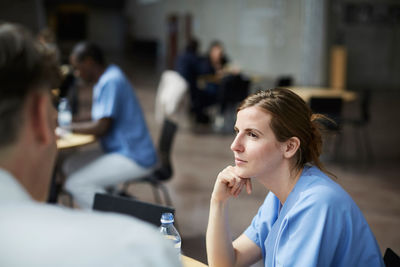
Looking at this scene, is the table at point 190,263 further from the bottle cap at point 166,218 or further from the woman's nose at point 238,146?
the woman's nose at point 238,146

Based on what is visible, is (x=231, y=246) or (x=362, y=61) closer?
(x=231, y=246)

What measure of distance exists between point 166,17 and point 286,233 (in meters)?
20.4

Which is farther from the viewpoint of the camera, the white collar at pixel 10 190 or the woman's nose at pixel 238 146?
the woman's nose at pixel 238 146

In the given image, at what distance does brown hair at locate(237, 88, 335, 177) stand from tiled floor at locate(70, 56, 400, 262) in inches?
58.8

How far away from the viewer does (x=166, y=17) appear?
21.1 meters

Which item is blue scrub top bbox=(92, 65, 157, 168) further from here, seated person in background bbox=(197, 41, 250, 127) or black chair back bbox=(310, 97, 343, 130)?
seated person in background bbox=(197, 41, 250, 127)

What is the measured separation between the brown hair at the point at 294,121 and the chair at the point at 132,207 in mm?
533

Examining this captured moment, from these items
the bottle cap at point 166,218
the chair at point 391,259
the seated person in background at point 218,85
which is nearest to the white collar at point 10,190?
the bottle cap at point 166,218

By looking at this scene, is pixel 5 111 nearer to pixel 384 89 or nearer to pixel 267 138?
pixel 267 138

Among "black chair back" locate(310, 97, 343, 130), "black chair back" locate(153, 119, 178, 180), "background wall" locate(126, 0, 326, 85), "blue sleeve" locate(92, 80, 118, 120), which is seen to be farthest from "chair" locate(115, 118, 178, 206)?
"background wall" locate(126, 0, 326, 85)

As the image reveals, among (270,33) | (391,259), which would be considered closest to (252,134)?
(391,259)

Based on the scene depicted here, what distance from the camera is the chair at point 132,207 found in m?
1.87

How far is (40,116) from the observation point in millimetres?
748

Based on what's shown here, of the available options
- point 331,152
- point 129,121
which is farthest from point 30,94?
point 331,152
